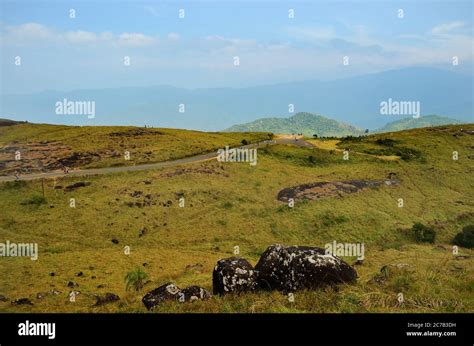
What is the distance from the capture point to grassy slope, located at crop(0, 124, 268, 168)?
286 ft

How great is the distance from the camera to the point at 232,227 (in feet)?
180

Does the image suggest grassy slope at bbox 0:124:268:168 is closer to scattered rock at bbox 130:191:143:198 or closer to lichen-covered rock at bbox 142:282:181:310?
scattered rock at bbox 130:191:143:198

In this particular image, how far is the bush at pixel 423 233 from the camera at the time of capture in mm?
53500

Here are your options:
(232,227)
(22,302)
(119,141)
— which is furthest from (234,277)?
(119,141)

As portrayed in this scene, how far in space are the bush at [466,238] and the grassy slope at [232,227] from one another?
1550 millimetres

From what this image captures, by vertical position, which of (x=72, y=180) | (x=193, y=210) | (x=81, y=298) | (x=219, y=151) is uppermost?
(x=219, y=151)

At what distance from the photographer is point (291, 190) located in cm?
6769

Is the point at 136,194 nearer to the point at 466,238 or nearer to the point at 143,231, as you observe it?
the point at 143,231

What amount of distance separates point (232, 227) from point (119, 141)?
55818mm
